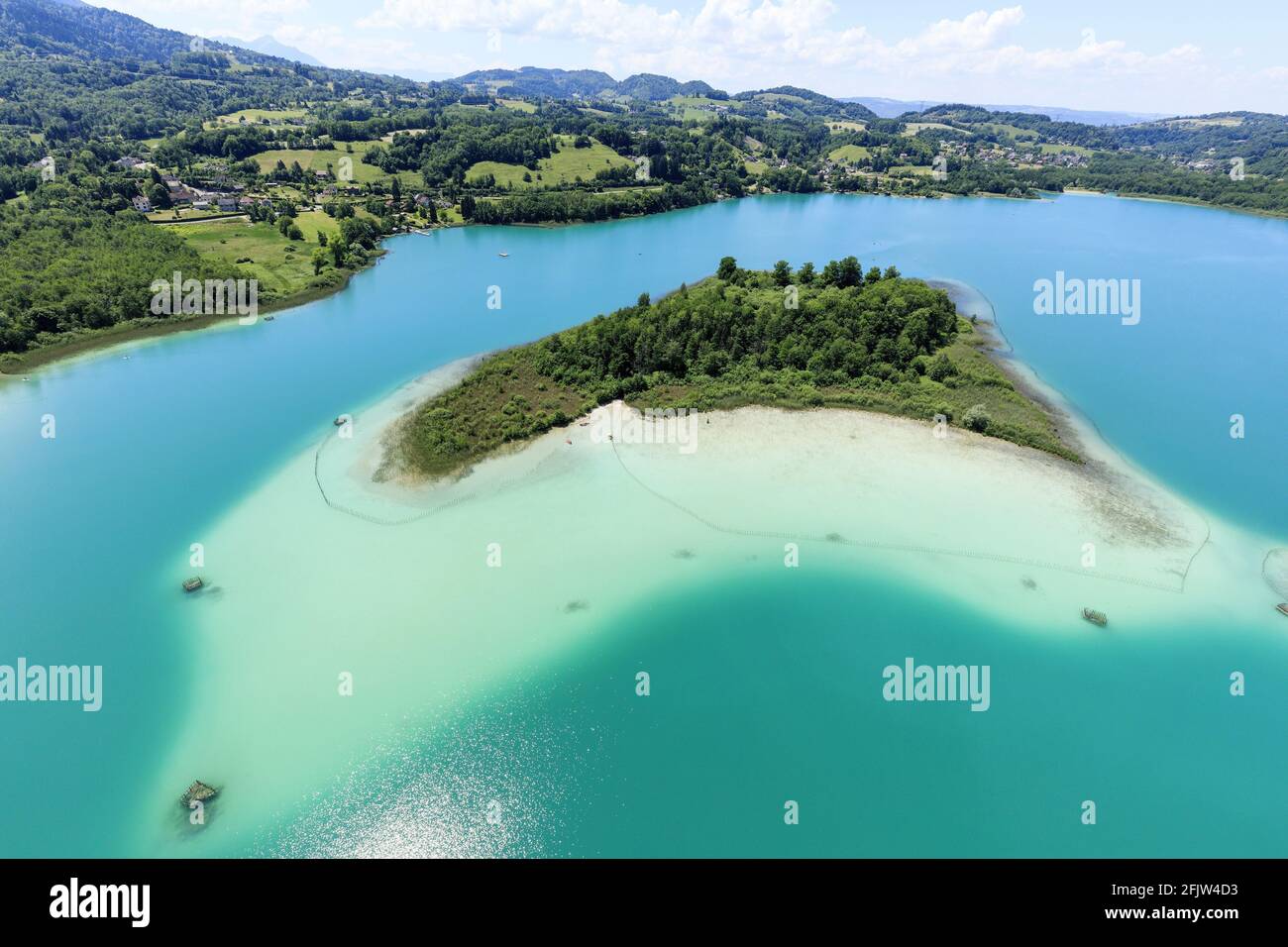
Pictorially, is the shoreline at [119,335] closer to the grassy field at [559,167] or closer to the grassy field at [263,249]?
the grassy field at [263,249]

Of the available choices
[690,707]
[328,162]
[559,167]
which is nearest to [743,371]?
[690,707]

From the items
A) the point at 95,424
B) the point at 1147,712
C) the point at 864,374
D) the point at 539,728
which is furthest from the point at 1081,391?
the point at 95,424

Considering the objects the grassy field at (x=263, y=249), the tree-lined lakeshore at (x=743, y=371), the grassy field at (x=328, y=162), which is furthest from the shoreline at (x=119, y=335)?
the grassy field at (x=328, y=162)

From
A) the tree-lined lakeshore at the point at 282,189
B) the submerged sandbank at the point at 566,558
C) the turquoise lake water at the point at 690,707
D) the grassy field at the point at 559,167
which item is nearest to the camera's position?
the turquoise lake water at the point at 690,707

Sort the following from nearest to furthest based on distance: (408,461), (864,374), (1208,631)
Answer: (1208,631) → (408,461) → (864,374)
